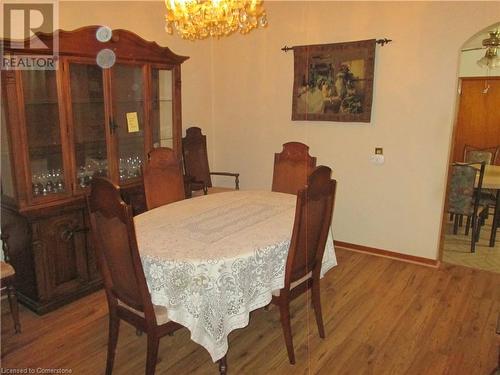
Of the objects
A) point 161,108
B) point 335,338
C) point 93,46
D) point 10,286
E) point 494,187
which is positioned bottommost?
point 335,338

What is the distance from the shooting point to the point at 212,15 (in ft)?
7.09

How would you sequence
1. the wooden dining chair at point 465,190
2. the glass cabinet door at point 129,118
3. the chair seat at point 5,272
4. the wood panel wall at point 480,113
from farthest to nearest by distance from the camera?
the wood panel wall at point 480,113 < the wooden dining chair at point 465,190 < the glass cabinet door at point 129,118 < the chair seat at point 5,272

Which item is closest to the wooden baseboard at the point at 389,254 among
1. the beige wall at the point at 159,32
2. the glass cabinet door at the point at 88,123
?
the beige wall at the point at 159,32

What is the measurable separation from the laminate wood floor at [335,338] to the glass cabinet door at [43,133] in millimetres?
910

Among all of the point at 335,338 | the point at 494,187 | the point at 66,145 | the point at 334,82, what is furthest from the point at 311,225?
the point at 494,187

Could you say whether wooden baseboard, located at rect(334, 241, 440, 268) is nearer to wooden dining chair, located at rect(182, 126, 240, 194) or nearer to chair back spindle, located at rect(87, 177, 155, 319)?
wooden dining chair, located at rect(182, 126, 240, 194)

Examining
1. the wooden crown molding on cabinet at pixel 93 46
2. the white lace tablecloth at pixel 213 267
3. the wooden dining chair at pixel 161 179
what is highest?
the wooden crown molding on cabinet at pixel 93 46

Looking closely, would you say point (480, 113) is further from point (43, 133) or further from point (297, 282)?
point (43, 133)

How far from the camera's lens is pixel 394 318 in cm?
271

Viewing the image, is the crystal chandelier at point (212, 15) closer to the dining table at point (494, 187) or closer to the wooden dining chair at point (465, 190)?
the wooden dining chair at point (465, 190)

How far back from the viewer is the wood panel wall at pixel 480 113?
5.82 meters

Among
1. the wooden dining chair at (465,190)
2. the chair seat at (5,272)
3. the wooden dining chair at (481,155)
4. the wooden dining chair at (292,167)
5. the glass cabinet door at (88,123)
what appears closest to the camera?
the chair seat at (5,272)

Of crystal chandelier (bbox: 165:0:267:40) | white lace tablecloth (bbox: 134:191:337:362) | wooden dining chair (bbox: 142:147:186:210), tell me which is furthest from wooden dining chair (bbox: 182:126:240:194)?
crystal chandelier (bbox: 165:0:267:40)

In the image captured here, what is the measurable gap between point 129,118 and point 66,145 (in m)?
0.62
